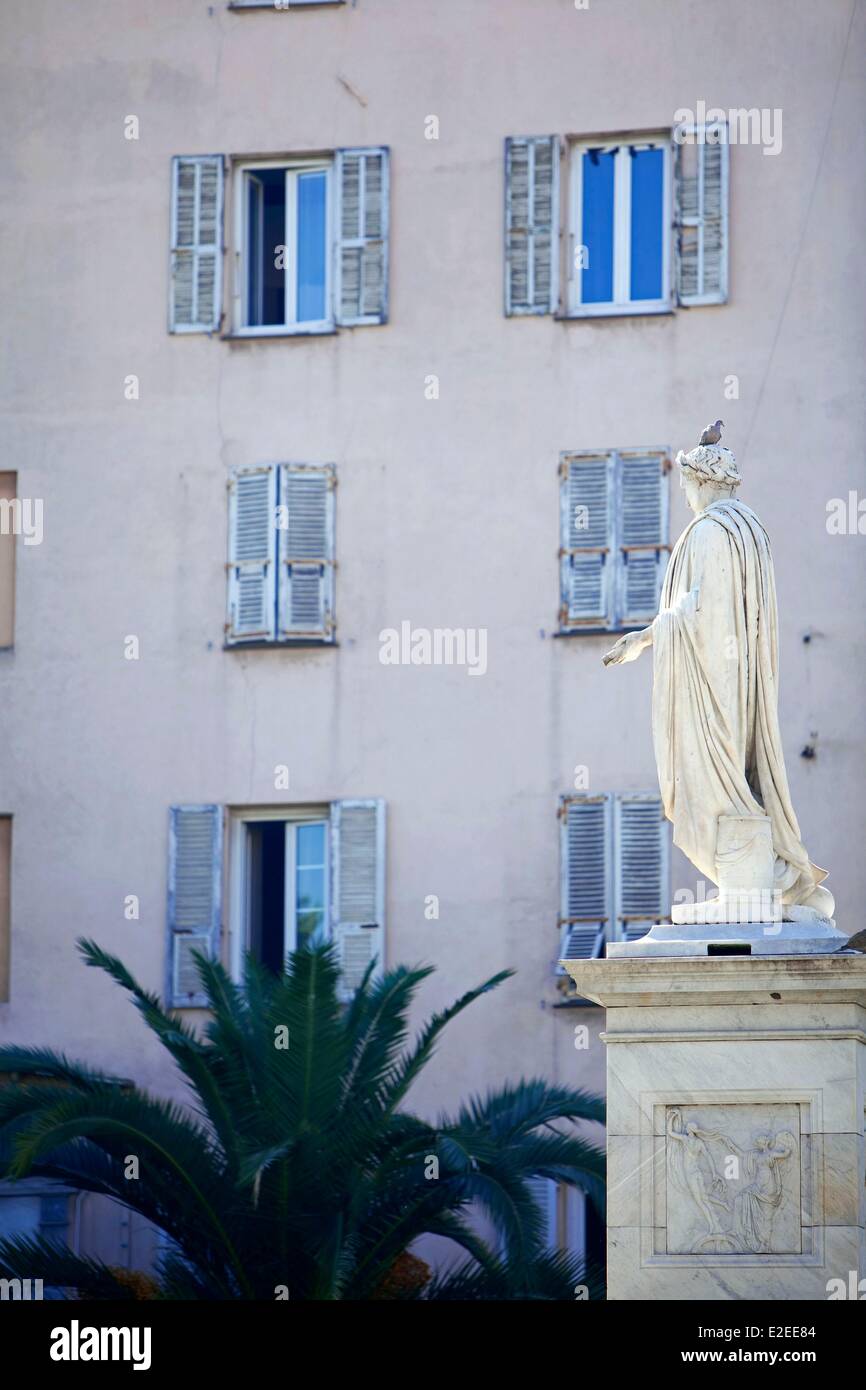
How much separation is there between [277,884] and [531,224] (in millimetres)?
6116

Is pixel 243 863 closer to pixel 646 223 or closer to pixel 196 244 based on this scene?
pixel 196 244

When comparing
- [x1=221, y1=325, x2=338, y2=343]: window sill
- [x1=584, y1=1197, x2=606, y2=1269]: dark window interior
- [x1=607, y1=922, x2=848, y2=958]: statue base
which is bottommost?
[x1=584, y1=1197, x2=606, y2=1269]: dark window interior

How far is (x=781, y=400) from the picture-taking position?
26.8 metres

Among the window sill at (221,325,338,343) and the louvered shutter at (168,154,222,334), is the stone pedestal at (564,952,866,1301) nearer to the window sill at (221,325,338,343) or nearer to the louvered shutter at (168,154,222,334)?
the window sill at (221,325,338,343)

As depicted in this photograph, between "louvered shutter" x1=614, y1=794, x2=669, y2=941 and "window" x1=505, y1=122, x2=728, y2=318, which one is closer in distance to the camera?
"louvered shutter" x1=614, y1=794, x2=669, y2=941

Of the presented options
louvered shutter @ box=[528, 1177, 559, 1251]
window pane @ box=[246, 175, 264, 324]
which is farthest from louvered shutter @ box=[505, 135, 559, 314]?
louvered shutter @ box=[528, 1177, 559, 1251]

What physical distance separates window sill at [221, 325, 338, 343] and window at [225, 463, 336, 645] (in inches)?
→ 47.1

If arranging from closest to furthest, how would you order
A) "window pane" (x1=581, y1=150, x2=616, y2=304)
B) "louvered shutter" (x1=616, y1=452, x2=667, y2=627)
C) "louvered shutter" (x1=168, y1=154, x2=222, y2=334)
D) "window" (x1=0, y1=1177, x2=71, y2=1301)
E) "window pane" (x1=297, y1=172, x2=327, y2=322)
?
"window" (x1=0, y1=1177, x2=71, y2=1301), "louvered shutter" (x1=616, y1=452, x2=667, y2=627), "window pane" (x1=581, y1=150, x2=616, y2=304), "louvered shutter" (x1=168, y1=154, x2=222, y2=334), "window pane" (x1=297, y1=172, x2=327, y2=322)

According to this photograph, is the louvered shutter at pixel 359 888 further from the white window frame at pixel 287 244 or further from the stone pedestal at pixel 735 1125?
the stone pedestal at pixel 735 1125

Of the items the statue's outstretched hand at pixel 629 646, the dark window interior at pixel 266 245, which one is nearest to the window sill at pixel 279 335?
the dark window interior at pixel 266 245

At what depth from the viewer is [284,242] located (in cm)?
2873

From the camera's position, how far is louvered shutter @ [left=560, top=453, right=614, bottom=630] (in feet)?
88.9

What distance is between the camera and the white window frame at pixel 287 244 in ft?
92.8
